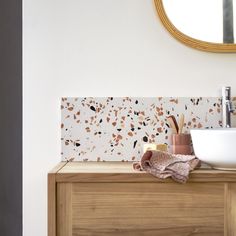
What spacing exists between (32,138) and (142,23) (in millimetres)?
674

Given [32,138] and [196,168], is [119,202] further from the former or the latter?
[32,138]

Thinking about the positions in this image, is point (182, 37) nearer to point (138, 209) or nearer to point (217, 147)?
point (217, 147)

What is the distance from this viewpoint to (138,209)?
1.08 metres

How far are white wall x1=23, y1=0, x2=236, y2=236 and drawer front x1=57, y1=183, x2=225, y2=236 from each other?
0.41 m

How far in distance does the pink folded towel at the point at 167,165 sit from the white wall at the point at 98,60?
1.25 ft

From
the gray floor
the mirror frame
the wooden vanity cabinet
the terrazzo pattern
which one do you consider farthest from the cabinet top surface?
the mirror frame

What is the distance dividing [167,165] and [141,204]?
0.15 meters

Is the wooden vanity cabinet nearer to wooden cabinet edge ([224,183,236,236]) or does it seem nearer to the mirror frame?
wooden cabinet edge ([224,183,236,236])

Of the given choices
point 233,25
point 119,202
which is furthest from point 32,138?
point 233,25

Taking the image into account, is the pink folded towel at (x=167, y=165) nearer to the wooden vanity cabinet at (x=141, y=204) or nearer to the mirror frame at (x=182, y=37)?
the wooden vanity cabinet at (x=141, y=204)

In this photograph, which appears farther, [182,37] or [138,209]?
[182,37]

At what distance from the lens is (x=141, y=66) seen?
145cm

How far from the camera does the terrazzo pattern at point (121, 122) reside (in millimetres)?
1415

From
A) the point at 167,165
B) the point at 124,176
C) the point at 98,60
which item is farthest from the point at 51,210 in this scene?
the point at 98,60
